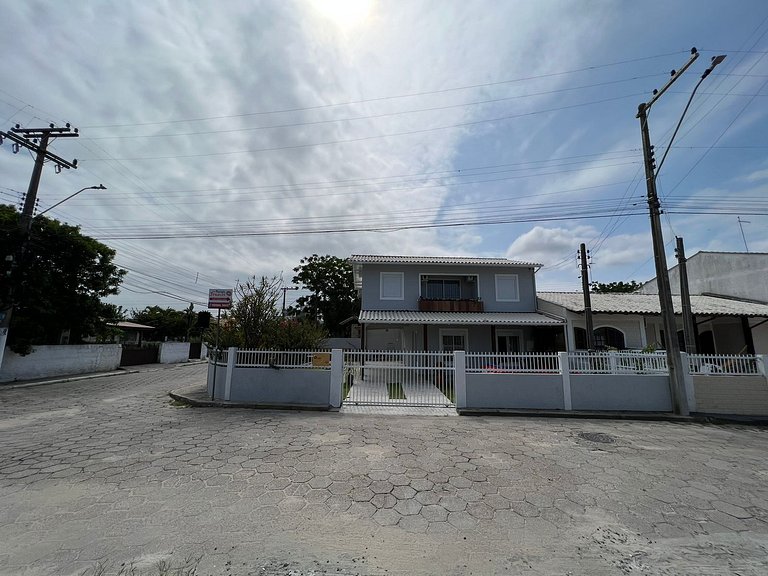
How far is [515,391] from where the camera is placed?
8875 millimetres

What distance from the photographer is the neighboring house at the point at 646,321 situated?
15.6m

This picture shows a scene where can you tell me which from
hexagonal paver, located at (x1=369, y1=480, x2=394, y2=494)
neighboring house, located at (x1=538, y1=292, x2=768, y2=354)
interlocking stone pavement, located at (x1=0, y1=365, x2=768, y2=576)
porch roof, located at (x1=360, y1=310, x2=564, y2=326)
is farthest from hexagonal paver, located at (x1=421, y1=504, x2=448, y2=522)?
neighboring house, located at (x1=538, y1=292, x2=768, y2=354)

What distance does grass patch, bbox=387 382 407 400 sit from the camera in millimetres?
9348

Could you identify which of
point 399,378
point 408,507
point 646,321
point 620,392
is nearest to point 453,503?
point 408,507

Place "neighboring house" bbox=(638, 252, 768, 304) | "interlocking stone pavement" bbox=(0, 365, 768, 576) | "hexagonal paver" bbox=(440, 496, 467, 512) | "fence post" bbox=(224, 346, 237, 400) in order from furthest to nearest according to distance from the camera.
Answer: "neighboring house" bbox=(638, 252, 768, 304) < "fence post" bbox=(224, 346, 237, 400) < "hexagonal paver" bbox=(440, 496, 467, 512) < "interlocking stone pavement" bbox=(0, 365, 768, 576)

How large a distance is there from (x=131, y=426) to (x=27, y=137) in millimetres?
→ 14410

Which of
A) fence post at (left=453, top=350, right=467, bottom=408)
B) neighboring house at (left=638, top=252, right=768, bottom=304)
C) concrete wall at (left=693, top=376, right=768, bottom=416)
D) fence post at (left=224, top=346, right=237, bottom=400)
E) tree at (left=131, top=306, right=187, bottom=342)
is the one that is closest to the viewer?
concrete wall at (left=693, top=376, right=768, bottom=416)

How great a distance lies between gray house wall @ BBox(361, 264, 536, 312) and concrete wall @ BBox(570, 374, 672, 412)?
8.81 meters

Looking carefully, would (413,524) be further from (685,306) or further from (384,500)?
(685,306)

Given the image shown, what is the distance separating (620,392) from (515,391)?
2.69 meters

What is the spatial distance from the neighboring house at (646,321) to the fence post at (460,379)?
8876 millimetres

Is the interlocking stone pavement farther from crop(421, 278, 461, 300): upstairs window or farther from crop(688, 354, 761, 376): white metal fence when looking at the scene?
crop(421, 278, 461, 300): upstairs window

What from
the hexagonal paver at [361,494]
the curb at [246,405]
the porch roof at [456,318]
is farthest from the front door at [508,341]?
the hexagonal paver at [361,494]

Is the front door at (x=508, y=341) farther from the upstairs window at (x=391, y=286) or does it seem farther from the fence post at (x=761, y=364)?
the fence post at (x=761, y=364)
